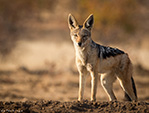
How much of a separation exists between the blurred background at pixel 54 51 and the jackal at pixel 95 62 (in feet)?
10.9

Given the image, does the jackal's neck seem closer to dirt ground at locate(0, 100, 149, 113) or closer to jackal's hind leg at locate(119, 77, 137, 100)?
jackal's hind leg at locate(119, 77, 137, 100)

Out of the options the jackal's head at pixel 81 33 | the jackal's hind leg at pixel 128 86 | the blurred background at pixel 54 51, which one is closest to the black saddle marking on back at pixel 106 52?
the jackal's head at pixel 81 33

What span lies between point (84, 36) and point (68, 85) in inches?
250

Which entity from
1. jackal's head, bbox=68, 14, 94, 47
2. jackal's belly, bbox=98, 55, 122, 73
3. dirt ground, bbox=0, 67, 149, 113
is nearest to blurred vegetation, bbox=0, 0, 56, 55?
dirt ground, bbox=0, 67, 149, 113

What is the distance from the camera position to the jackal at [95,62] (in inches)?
287

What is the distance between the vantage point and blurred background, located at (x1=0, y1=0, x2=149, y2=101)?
12.4m

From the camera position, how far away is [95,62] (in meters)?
7.35

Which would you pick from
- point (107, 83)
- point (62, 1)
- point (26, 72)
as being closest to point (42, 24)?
point (62, 1)

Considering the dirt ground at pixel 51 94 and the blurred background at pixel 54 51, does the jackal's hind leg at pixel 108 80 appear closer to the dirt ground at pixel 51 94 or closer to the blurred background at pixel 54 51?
the dirt ground at pixel 51 94

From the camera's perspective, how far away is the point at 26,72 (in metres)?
14.9

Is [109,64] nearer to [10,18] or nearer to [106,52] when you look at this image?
[106,52]

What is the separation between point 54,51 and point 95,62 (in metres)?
12.3

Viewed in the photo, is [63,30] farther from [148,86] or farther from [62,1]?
[148,86]

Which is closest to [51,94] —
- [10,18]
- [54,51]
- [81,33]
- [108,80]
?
[108,80]
